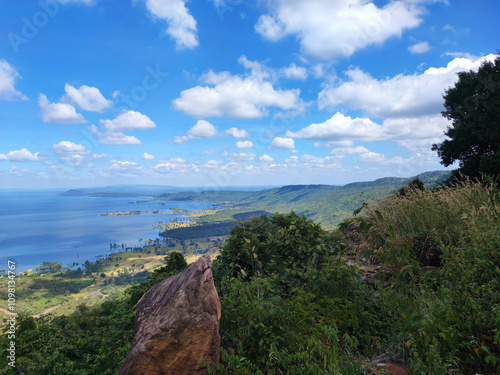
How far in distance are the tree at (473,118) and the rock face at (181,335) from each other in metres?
17.9

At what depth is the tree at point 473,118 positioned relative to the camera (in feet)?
50.4

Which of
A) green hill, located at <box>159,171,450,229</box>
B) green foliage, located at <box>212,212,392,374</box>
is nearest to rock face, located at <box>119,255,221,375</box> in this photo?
green foliage, located at <box>212,212,392,374</box>

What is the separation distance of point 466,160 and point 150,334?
72.6 ft

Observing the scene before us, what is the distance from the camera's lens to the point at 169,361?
122 inches

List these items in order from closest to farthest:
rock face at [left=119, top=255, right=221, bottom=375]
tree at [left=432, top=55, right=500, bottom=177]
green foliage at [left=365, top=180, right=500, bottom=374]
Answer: green foliage at [left=365, top=180, right=500, bottom=374]
rock face at [left=119, top=255, right=221, bottom=375]
tree at [left=432, top=55, right=500, bottom=177]

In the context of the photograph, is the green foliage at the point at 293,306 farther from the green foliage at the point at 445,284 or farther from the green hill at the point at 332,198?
the green hill at the point at 332,198

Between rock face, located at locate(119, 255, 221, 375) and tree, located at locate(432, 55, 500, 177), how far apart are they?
58.7 feet

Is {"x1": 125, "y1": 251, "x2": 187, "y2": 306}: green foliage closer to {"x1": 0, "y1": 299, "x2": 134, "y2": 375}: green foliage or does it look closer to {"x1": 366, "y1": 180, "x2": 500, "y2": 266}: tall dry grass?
{"x1": 0, "y1": 299, "x2": 134, "y2": 375}: green foliage

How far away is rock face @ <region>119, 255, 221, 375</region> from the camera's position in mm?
3094

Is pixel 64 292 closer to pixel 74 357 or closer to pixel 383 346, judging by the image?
pixel 74 357

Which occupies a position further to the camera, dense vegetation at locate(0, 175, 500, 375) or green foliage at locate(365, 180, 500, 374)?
dense vegetation at locate(0, 175, 500, 375)

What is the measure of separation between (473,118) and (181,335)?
21382 millimetres

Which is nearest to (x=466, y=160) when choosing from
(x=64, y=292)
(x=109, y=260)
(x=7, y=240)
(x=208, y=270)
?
(x=208, y=270)

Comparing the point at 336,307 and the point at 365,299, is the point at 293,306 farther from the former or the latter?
the point at 365,299
